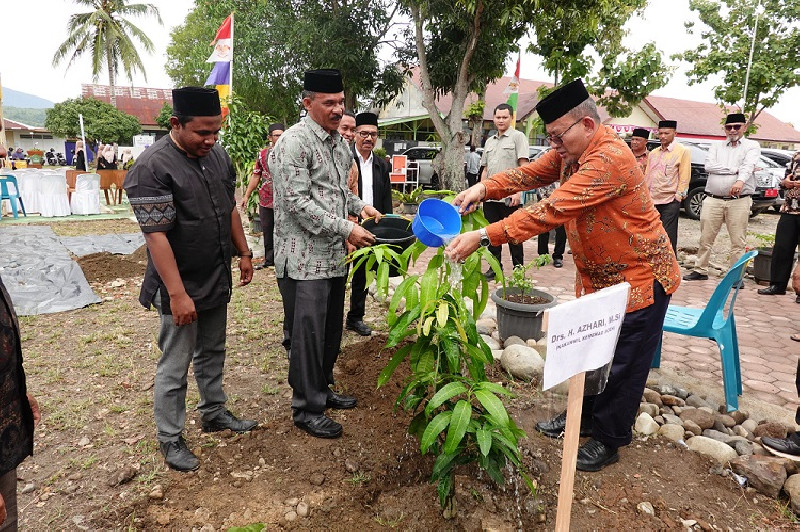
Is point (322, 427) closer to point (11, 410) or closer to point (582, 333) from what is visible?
point (11, 410)

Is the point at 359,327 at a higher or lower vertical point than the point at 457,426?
lower

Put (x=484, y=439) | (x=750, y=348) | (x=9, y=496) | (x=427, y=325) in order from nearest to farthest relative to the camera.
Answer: (x=9, y=496) < (x=484, y=439) < (x=427, y=325) < (x=750, y=348)

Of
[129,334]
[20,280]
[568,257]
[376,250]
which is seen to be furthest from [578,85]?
[20,280]

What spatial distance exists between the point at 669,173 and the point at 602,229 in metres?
4.44

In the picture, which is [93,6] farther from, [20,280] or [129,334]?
[129,334]

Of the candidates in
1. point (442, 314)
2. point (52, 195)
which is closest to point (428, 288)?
point (442, 314)

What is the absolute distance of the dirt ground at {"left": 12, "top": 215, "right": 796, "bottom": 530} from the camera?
7.25 ft

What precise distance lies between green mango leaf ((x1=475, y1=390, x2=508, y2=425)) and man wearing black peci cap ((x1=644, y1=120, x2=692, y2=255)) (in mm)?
5148

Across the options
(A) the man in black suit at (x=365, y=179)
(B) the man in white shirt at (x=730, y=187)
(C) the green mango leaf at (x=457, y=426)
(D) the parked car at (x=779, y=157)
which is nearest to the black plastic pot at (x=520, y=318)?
(A) the man in black suit at (x=365, y=179)

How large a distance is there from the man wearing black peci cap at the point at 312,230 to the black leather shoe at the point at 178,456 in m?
0.58

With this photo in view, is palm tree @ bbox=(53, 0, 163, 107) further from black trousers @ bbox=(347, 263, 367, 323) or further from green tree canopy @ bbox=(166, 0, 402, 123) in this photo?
black trousers @ bbox=(347, 263, 367, 323)

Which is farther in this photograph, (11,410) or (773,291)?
(773,291)

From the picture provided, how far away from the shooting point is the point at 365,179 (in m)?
4.53

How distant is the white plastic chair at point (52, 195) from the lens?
11.8m
